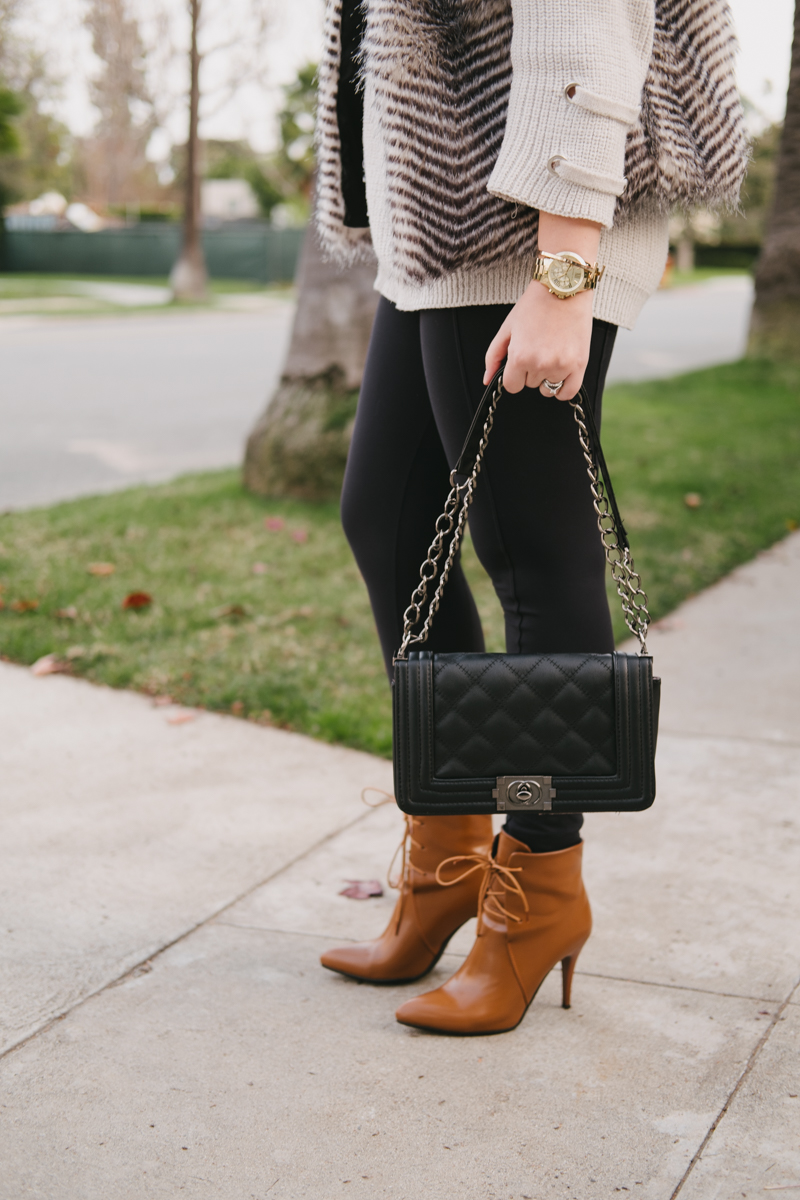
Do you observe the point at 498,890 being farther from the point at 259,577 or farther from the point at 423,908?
the point at 259,577

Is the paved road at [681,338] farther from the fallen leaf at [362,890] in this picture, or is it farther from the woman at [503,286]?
the woman at [503,286]

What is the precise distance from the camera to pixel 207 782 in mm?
2744

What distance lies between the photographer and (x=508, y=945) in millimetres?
1793

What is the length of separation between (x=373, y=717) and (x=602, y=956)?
1.16 metres

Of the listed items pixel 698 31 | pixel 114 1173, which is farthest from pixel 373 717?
pixel 698 31

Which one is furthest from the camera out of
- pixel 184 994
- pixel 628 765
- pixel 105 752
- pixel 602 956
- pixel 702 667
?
pixel 702 667

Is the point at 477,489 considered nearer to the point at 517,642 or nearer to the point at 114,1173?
the point at 517,642

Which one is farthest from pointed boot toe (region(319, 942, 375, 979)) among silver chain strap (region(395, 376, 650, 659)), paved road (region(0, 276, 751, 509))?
paved road (region(0, 276, 751, 509))

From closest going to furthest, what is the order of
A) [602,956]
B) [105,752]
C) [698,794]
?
[602,956]
[698,794]
[105,752]

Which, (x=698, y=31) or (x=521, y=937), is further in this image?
(x=521, y=937)

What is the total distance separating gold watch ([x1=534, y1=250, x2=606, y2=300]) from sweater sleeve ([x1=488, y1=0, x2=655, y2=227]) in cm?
5

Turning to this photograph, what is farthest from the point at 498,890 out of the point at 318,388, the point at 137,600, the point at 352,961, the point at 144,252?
the point at 144,252

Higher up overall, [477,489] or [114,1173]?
[477,489]

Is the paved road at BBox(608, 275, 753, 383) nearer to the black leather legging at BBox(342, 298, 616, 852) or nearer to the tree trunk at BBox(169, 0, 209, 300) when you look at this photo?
the black leather legging at BBox(342, 298, 616, 852)
